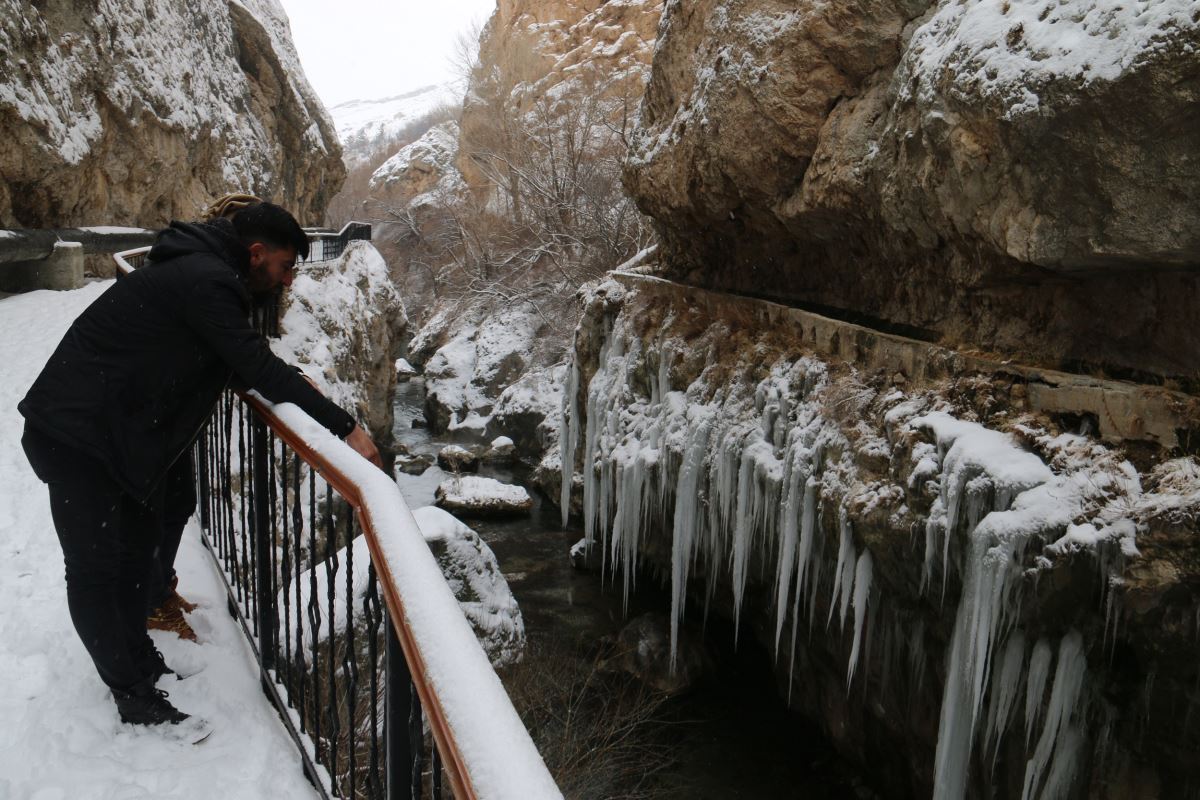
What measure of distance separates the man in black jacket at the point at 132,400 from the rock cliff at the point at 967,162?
455 cm

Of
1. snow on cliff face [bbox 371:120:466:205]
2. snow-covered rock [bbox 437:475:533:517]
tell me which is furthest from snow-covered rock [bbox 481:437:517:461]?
snow on cliff face [bbox 371:120:466:205]

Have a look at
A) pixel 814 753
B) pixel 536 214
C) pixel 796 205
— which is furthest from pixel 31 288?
pixel 536 214

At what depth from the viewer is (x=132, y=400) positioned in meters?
2.40

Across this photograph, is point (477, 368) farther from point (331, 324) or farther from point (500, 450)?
point (331, 324)

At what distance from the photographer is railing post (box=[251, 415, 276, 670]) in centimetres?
279

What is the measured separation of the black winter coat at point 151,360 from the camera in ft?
7.66

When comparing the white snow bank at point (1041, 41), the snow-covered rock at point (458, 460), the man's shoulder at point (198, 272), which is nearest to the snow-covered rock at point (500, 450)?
the snow-covered rock at point (458, 460)

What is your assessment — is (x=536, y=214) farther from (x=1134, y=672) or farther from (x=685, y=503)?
(x=1134, y=672)

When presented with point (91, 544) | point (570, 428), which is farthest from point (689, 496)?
point (91, 544)

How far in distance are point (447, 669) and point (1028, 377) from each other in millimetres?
5017

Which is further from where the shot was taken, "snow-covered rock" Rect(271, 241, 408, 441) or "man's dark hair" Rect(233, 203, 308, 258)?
"snow-covered rock" Rect(271, 241, 408, 441)

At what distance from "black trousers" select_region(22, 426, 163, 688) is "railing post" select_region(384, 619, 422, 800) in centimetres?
131

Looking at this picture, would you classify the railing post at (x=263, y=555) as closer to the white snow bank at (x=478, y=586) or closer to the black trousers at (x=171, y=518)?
the black trousers at (x=171, y=518)

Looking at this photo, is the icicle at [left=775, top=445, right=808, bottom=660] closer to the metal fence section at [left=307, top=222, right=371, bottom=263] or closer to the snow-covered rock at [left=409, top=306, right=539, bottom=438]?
the metal fence section at [left=307, top=222, right=371, bottom=263]
